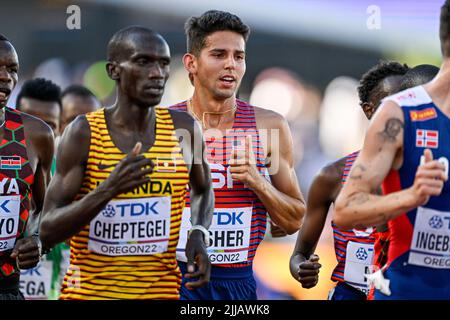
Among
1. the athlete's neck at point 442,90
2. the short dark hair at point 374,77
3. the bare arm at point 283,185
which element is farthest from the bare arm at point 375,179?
the short dark hair at point 374,77

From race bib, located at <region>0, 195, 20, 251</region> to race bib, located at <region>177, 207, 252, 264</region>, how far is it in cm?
104

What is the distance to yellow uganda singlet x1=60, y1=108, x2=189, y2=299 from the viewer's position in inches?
183

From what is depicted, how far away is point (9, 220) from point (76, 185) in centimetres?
110

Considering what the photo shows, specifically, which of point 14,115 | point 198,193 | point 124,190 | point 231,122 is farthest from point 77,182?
point 231,122

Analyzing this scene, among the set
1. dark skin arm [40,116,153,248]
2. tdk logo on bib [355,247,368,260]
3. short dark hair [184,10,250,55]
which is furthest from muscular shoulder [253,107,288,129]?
dark skin arm [40,116,153,248]

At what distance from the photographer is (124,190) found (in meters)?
4.34

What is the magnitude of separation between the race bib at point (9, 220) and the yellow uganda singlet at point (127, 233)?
2.89 ft

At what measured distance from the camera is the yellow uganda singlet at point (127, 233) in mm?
4656

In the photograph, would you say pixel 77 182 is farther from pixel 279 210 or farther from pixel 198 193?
pixel 279 210

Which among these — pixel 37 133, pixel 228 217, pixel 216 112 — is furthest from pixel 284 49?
pixel 37 133

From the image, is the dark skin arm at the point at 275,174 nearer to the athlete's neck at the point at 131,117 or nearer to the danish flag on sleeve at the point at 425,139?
the athlete's neck at the point at 131,117

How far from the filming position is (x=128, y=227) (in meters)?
4.67

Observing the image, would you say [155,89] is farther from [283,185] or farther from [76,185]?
[283,185]

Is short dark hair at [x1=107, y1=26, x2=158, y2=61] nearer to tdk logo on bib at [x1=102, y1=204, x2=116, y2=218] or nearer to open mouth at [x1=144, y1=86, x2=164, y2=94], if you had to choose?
open mouth at [x1=144, y1=86, x2=164, y2=94]
